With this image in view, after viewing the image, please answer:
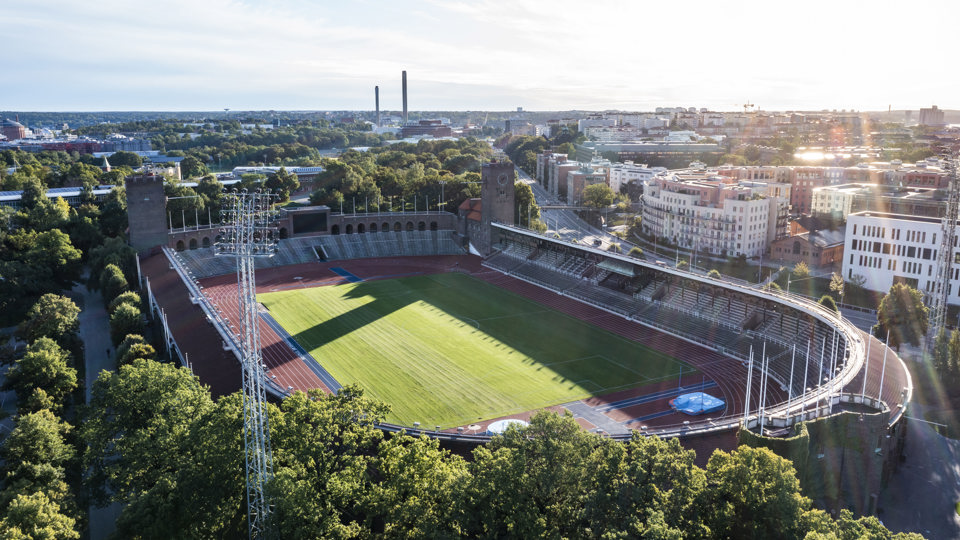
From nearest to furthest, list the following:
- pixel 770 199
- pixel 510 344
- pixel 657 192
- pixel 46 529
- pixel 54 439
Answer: pixel 46 529, pixel 54 439, pixel 510 344, pixel 770 199, pixel 657 192

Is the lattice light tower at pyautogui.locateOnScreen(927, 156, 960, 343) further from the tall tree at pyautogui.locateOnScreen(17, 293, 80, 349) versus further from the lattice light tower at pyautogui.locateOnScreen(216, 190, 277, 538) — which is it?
the tall tree at pyautogui.locateOnScreen(17, 293, 80, 349)

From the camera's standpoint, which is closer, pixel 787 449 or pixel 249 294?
pixel 249 294

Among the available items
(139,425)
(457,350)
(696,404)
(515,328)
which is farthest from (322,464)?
(515,328)

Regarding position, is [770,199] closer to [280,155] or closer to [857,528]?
[857,528]

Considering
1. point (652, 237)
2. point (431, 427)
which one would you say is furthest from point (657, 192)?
point (431, 427)

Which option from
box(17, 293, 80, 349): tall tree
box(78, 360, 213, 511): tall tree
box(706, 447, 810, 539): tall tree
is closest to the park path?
box(78, 360, 213, 511): tall tree

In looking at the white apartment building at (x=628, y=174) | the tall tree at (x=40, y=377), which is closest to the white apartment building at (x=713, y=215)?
the white apartment building at (x=628, y=174)

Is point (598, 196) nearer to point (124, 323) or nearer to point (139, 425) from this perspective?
point (124, 323)
